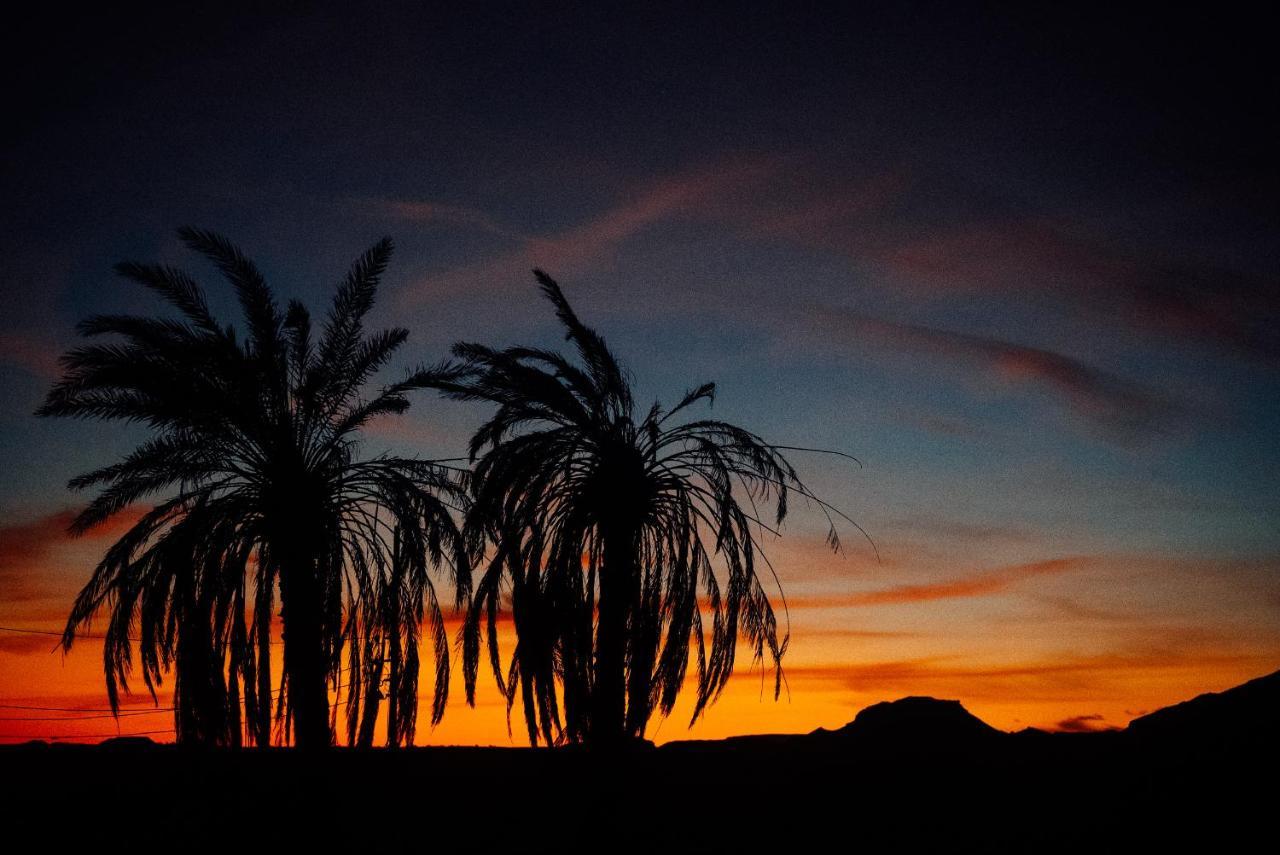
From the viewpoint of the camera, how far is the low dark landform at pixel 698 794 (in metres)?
13.1

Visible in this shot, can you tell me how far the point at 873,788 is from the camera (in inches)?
594

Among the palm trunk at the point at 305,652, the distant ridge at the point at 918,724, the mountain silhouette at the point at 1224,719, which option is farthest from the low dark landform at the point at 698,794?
the palm trunk at the point at 305,652

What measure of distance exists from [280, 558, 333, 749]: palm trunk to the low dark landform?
11.1ft

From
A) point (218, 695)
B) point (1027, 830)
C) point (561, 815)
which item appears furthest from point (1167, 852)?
point (218, 695)

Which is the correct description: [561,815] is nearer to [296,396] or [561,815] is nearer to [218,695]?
[218,695]

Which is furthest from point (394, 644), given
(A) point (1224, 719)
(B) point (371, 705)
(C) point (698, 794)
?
(A) point (1224, 719)

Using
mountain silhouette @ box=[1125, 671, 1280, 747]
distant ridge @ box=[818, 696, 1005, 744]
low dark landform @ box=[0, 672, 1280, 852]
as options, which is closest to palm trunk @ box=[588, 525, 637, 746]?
low dark landform @ box=[0, 672, 1280, 852]

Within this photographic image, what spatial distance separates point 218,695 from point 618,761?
7.77 m

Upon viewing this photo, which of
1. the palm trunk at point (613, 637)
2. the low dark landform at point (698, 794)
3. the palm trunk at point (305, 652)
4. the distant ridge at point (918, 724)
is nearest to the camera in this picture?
the low dark landform at point (698, 794)

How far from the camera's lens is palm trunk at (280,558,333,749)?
19.6m

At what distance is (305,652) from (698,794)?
8.21 metres

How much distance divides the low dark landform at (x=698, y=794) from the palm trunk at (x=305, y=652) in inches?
133

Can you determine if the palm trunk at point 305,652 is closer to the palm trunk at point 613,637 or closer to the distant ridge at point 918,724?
the palm trunk at point 613,637

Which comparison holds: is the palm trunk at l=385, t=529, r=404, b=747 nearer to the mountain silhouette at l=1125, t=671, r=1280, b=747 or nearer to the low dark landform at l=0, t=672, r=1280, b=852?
the low dark landform at l=0, t=672, r=1280, b=852
